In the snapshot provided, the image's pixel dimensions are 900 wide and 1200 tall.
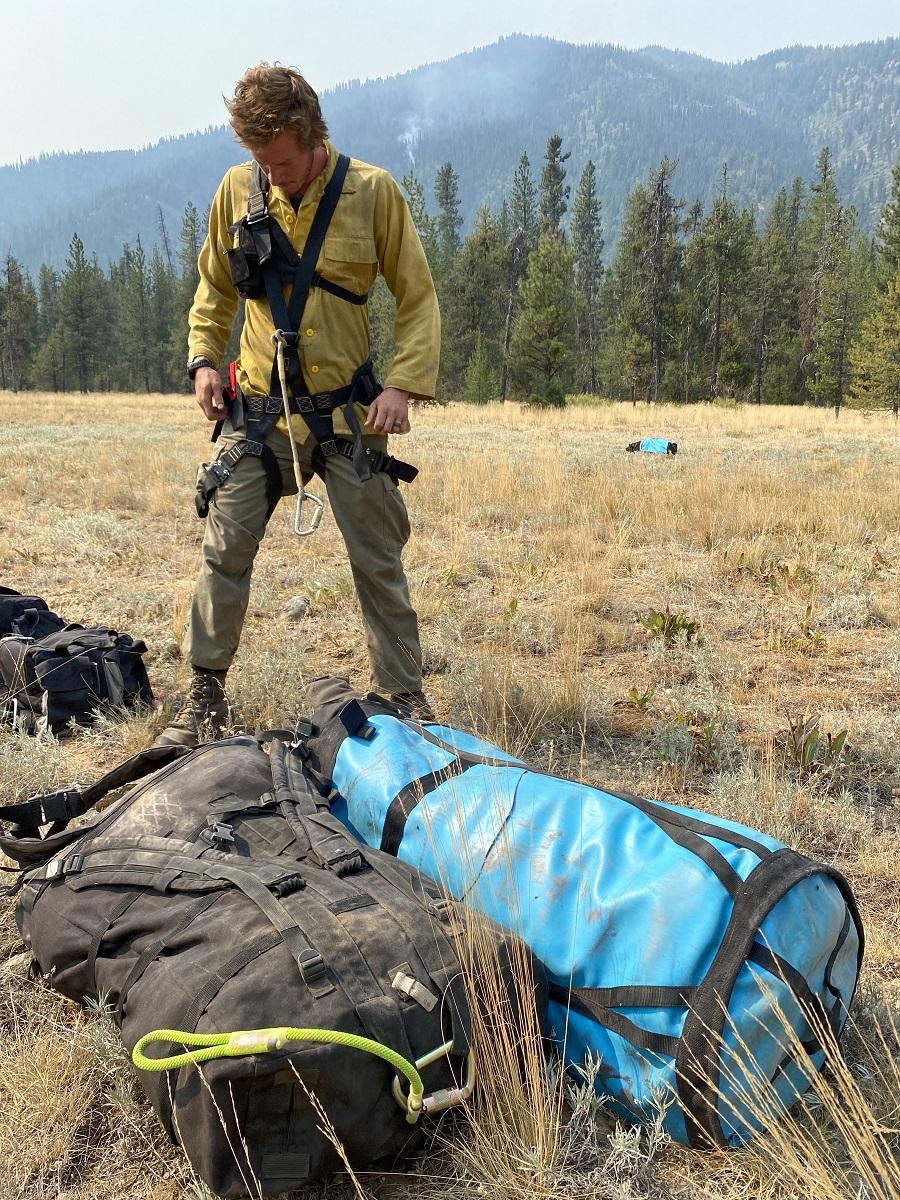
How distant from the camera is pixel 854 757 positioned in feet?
11.0

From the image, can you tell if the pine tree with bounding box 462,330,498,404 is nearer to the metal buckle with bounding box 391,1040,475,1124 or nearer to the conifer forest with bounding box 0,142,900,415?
the conifer forest with bounding box 0,142,900,415

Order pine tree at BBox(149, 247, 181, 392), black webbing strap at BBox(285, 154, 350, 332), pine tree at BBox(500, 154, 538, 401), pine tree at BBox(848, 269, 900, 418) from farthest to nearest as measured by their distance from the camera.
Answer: pine tree at BBox(149, 247, 181, 392)
pine tree at BBox(500, 154, 538, 401)
pine tree at BBox(848, 269, 900, 418)
black webbing strap at BBox(285, 154, 350, 332)

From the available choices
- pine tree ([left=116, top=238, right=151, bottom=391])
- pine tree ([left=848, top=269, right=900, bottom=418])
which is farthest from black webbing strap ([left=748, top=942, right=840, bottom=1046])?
pine tree ([left=116, top=238, right=151, bottom=391])

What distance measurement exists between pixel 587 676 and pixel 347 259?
2.24 meters

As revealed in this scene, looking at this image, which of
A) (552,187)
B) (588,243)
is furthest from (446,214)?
(588,243)

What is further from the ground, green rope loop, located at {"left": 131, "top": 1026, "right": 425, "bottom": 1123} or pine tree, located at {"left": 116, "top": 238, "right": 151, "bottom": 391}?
pine tree, located at {"left": 116, "top": 238, "right": 151, "bottom": 391}

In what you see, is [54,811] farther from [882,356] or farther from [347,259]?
[882,356]

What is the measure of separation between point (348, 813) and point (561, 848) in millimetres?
662

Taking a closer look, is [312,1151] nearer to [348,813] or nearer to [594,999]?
[594,999]

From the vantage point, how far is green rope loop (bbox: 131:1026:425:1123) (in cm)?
143

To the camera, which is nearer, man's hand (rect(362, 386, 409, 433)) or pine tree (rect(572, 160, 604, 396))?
man's hand (rect(362, 386, 409, 433))

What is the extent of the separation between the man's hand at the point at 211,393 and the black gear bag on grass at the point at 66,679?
115 centimetres

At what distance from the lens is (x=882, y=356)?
3186 centimetres

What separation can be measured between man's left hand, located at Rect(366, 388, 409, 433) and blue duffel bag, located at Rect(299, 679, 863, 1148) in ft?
5.49
